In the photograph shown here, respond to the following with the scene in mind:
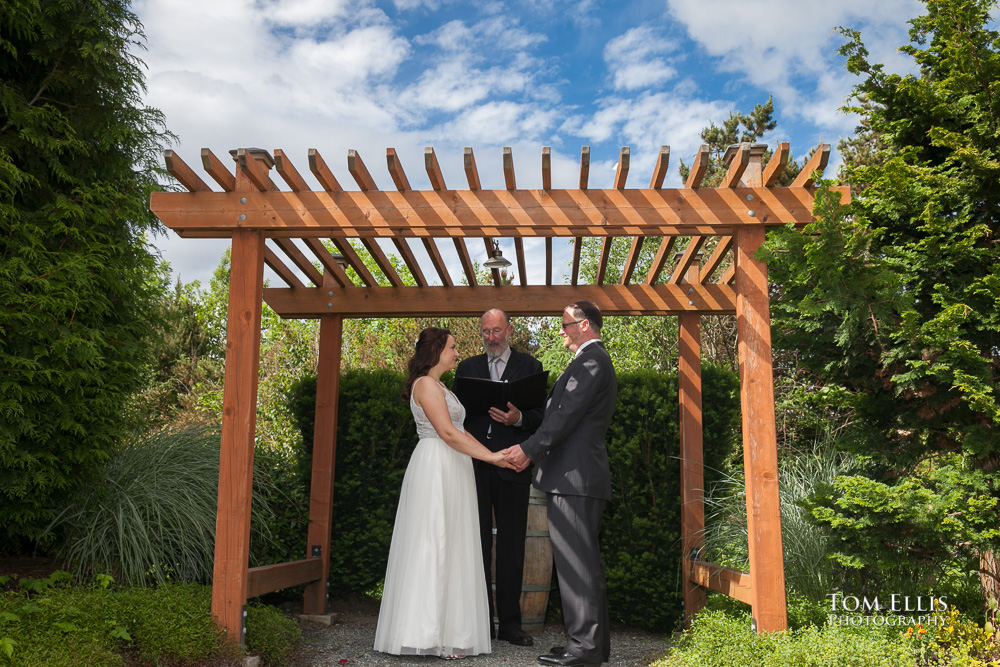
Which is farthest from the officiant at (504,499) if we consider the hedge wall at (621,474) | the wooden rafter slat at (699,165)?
the wooden rafter slat at (699,165)

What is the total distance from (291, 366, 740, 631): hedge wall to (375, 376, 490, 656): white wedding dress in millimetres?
1377

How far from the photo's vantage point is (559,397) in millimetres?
3791

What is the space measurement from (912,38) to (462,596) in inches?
152

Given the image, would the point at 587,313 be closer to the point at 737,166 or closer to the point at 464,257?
the point at 737,166

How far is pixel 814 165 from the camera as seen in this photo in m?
3.45

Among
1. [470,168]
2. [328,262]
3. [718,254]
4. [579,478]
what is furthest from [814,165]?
[328,262]

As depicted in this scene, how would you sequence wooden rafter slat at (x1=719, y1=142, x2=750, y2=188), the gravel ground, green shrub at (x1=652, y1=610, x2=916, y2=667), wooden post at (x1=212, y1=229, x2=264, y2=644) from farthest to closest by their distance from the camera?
the gravel ground < wooden post at (x1=212, y1=229, x2=264, y2=644) < wooden rafter slat at (x1=719, y1=142, x2=750, y2=188) < green shrub at (x1=652, y1=610, x2=916, y2=667)

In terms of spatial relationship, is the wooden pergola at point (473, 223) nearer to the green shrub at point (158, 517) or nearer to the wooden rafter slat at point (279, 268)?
the wooden rafter slat at point (279, 268)

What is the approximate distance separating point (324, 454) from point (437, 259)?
1649 millimetres

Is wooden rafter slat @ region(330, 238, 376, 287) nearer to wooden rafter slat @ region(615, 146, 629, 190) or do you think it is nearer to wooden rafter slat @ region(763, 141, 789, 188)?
wooden rafter slat @ region(615, 146, 629, 190)

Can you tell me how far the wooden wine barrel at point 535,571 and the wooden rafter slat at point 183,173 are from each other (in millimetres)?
2634

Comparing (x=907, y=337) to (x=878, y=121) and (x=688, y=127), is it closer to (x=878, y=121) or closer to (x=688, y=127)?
(x=878, y=121)

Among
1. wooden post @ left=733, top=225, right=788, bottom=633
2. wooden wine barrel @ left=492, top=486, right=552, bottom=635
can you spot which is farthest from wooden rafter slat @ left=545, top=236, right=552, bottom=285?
Result: wooden wine barrel @ left=492, top=486, right=552, bottom=635

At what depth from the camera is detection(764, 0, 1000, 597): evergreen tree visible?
10.8 ft
